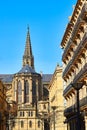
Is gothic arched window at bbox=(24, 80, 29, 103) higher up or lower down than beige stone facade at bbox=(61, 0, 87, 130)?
higher up

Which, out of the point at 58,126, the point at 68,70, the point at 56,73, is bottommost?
the point at 58,126

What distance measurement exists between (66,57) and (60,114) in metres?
32.3

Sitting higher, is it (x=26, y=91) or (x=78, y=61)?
(x=26, y=91)

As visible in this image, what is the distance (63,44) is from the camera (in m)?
73.7

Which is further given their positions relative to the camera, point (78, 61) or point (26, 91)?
point (26, 91)

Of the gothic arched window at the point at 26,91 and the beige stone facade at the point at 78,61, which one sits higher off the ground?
the gothic arched window at the point at 26,91

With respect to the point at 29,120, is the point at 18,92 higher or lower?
→ higher

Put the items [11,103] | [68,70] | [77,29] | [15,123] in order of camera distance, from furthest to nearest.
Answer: [11,103]
[15,123]
[68,70]
[77,29]

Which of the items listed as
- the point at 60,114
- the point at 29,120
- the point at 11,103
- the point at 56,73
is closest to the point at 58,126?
the point at 60,114

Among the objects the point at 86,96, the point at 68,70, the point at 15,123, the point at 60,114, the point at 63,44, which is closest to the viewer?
the point at 86,96

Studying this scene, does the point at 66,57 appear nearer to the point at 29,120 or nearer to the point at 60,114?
the point at 60,114

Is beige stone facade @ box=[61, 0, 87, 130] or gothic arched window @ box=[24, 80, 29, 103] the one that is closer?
beige stone facade @ box=[61, 0, 87, 130]

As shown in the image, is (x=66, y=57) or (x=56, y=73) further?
(x=56, y=73)

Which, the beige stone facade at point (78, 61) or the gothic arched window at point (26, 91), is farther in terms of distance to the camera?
the gothic arched window at point (26, 91)
